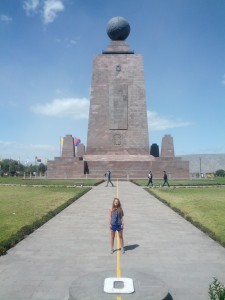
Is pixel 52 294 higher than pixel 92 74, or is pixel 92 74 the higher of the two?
pixel 92 74

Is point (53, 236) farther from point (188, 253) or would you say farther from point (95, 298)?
point (95, 298)

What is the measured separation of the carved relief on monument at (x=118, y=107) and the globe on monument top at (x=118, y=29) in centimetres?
714

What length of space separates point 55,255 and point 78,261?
818mm

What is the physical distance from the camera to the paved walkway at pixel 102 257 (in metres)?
6.38

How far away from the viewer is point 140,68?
149ft

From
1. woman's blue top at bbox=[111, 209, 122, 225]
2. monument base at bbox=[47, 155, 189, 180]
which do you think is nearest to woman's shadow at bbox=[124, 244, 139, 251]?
woman's blue top at bbox=[111, 209, 122, 225]

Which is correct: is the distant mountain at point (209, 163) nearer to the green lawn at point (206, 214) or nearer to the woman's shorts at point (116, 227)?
the green lawn at point (206, 214)

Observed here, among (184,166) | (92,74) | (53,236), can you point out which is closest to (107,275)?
(53,236)

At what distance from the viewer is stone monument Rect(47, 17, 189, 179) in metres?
40.9

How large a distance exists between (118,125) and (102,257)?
3631cm

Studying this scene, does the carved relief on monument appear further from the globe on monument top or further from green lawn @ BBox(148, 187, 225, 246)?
green lawn @ BBox(148, 187, 225, 246)

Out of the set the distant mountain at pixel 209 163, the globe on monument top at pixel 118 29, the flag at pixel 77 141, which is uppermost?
the globe on monument top at pixel 118 29

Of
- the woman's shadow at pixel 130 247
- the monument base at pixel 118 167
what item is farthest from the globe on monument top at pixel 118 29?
the woman's shadow at pixel 130 247

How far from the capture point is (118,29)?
46.3 meters
